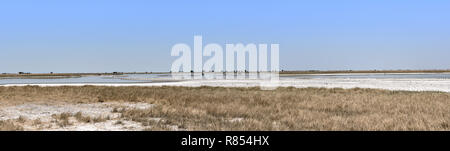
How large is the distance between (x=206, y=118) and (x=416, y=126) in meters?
7.29

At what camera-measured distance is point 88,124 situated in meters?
12.0

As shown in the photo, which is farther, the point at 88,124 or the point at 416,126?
the point at 88,124
